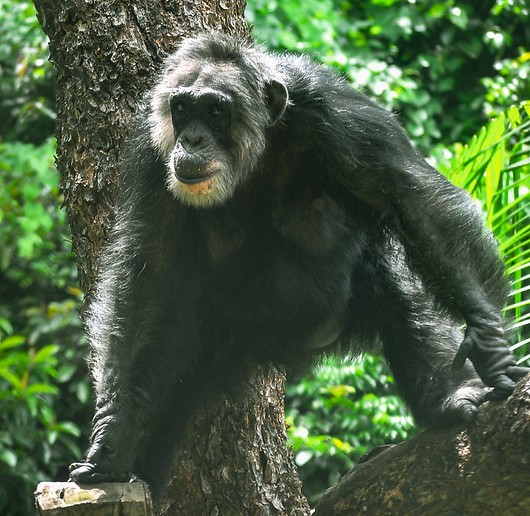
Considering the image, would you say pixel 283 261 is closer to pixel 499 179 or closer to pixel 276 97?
pixel 276 97

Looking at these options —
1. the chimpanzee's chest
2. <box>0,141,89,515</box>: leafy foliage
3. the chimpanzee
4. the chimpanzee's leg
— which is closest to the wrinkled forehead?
the chimpanzee

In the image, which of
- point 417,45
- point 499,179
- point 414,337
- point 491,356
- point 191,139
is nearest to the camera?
point 491,356

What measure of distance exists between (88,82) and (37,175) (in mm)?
4079

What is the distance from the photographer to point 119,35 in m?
4.89

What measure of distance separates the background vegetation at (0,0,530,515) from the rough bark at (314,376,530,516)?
2.52 m

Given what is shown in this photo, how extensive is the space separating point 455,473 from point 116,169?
7.46ft

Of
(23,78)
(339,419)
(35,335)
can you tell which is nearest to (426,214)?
(339,419)

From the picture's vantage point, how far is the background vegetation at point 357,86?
7668 mm

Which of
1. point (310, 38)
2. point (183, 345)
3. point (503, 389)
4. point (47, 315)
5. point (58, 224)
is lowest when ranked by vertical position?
point (47, 315)

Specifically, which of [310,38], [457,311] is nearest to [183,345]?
[457,311]

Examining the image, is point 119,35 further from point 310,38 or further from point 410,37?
point 410,37

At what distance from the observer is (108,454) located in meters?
4.25

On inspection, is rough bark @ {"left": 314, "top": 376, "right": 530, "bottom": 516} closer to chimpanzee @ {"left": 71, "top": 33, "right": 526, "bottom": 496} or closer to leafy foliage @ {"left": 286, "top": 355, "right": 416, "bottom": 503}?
chimpanzee @ {"left": 71, "top": 33, "right": 526, "bottom": 496}

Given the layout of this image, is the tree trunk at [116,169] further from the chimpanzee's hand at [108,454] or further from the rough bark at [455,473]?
the rough bark at [455,473]
